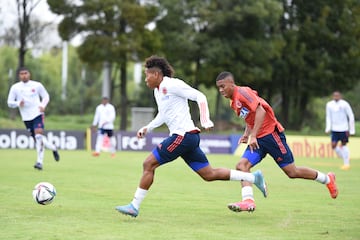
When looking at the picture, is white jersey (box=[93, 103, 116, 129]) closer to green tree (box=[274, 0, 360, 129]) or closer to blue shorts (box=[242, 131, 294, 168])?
blue shorts (box=[242, 131, 294, 168])

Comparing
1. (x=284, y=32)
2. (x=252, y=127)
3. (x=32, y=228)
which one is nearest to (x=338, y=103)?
(x=252, y=127)

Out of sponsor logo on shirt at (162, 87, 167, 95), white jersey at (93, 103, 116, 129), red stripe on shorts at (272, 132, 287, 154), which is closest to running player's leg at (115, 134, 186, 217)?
sponsor logo on shirt at (162, 87, 167, 95)

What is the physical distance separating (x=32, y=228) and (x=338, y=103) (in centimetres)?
1591

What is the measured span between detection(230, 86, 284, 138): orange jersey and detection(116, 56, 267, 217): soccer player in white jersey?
2.75 ft

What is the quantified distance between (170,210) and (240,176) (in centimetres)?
135

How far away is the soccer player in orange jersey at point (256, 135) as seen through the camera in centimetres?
1055

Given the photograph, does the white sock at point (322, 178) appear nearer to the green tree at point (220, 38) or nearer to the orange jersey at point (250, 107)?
the orange jersey at point (250, 107)

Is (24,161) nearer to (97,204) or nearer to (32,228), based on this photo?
(97,204)

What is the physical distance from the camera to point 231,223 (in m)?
9.92

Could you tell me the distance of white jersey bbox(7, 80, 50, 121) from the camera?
18375mm

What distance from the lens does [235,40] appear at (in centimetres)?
4444

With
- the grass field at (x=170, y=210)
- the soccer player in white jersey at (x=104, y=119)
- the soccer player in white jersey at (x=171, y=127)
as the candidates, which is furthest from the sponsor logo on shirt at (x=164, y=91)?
the soccer player in white jersey at (x=104, y=119)

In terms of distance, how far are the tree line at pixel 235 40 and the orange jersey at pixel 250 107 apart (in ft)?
96.8

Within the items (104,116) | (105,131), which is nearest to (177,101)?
(104,116)
